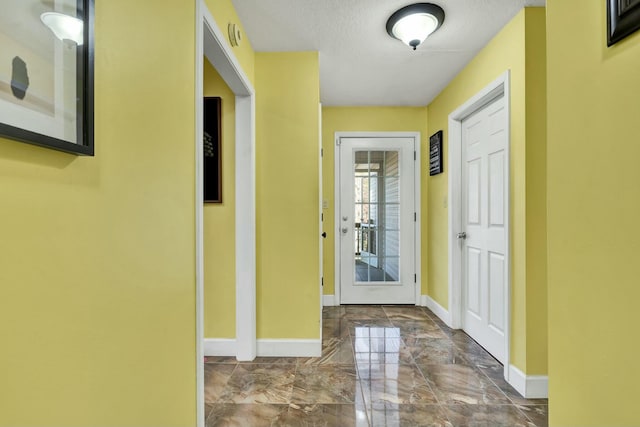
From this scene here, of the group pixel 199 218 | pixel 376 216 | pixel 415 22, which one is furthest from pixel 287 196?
pixel 376 216

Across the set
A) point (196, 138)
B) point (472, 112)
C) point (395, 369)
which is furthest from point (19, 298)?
point (472, 112)

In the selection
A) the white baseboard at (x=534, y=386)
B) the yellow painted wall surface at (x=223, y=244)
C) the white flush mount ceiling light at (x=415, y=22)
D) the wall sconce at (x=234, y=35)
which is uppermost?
the white flush mount ceiling light at (x=415, y=22)

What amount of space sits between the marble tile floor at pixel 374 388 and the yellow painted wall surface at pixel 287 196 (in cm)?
34

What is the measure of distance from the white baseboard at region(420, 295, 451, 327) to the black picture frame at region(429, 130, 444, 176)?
1413 mm

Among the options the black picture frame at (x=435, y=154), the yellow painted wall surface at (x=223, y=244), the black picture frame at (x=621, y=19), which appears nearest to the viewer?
the black picture frame at (x=621, y=19)

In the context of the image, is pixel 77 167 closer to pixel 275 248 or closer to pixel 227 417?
pixel 227 417

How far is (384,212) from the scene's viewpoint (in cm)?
361

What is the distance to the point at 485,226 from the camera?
243 centimetres

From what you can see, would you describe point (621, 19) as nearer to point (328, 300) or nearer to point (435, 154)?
point (435, 154)

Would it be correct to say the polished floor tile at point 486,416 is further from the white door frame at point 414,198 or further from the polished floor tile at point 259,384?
the white door frame at point 414,198

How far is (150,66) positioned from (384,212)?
2983mm

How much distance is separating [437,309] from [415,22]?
269cm

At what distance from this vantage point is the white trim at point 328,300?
140 inches

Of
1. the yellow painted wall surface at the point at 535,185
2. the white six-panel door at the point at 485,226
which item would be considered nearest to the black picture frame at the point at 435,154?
the white six-panel door at the point at 485,226
